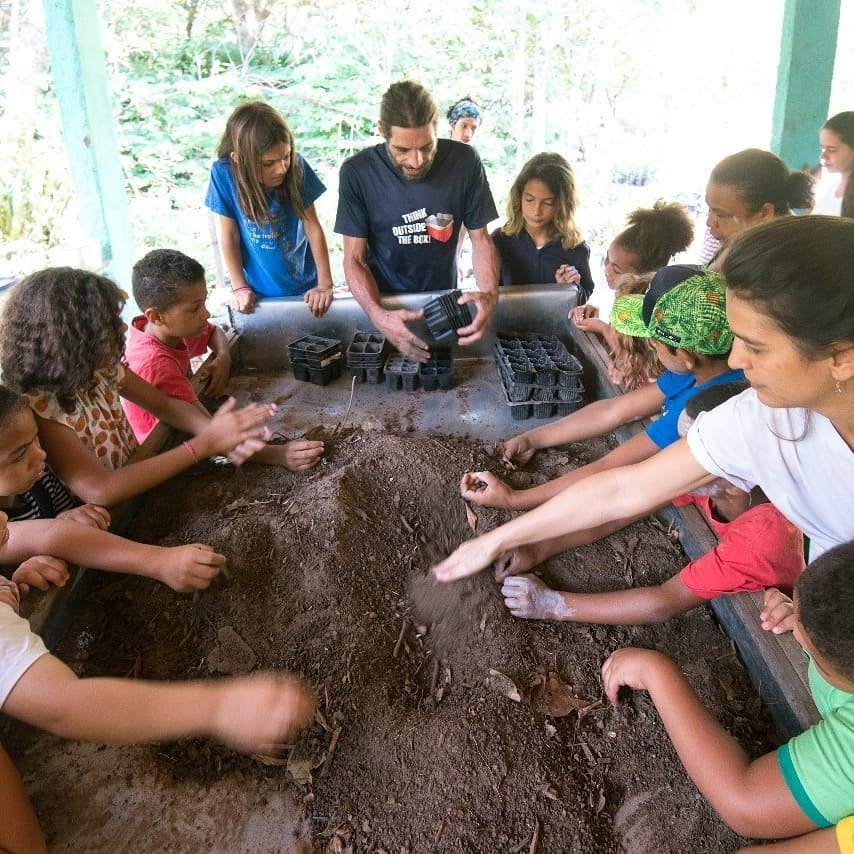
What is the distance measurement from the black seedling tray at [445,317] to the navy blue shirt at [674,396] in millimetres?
934

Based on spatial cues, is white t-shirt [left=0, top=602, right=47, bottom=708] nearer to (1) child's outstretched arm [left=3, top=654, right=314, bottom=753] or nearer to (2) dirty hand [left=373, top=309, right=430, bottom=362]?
(1) child's outstretched arm [left=3, top=654, right=314, bottom=753]

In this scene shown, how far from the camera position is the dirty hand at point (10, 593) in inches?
55.1

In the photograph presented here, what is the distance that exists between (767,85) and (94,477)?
11.3m

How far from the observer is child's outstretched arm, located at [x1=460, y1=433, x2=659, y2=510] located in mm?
2047

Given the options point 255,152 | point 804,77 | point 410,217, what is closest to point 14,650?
point 255,152

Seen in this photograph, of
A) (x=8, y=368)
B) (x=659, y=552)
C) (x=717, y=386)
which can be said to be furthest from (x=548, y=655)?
(x=8, y=368)

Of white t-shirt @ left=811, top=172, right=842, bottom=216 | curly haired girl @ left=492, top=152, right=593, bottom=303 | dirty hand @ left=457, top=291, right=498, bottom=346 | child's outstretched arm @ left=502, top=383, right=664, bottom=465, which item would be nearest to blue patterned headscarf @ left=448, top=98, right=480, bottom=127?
curly haired girl @ left=492, top=152, right=593, bottom=303

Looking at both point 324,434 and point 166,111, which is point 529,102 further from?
point 324,434

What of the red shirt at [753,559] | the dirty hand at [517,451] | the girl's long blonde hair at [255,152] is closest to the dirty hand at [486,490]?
the dirty hand at [517,451]

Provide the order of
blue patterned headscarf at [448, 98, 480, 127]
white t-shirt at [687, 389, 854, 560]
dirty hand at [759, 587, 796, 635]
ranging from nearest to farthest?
white t-shirt at [687, 389, 854, 560] → dirty hand at [759, 587, 796, 635] → blue patterned headscarf at [448, 98, 480, 127]

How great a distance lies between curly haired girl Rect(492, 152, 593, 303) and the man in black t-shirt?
348mm

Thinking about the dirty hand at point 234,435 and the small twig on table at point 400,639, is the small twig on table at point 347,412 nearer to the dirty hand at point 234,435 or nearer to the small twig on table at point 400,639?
the dirty hand at point 234,435

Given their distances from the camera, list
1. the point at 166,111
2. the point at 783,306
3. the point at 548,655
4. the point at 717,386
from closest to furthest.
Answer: the point at 783,306 → the point at 548,655 → the point at 717,386 → the point at 166,111

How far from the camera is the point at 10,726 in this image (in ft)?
4.45
